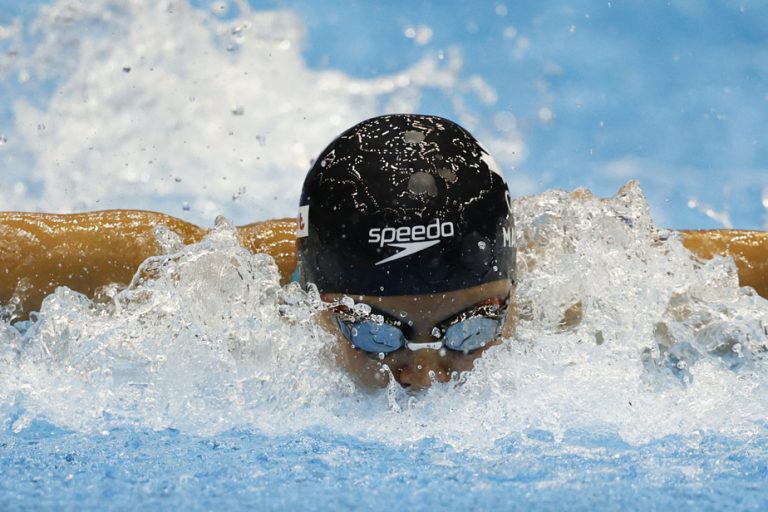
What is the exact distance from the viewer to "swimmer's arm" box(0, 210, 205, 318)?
275 centimetres

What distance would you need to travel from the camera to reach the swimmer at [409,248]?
6.64 ft

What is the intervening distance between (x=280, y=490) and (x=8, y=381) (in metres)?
1.00

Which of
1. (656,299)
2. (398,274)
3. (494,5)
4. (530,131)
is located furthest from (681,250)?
(494,5)

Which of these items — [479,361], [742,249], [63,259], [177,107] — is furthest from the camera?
[177,107]

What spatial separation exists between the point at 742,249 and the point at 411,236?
4.79ft

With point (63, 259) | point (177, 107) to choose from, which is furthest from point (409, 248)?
point (177, 107)

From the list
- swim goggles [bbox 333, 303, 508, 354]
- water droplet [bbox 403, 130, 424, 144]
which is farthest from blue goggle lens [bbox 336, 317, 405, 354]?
water droplet [bbox 403, 130, 424, 144]

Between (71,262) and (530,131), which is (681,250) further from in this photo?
(530,131)

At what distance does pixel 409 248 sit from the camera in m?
2.01

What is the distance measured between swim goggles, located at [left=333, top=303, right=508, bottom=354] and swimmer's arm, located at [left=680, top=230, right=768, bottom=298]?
1.12 meters

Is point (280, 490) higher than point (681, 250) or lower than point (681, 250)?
lower

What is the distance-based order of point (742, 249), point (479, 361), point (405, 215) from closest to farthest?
1. point (405, 215)
2. point (479, 361)
3. point (742, 249)

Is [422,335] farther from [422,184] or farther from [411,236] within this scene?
[422,184]

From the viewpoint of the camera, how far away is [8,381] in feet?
7.07
